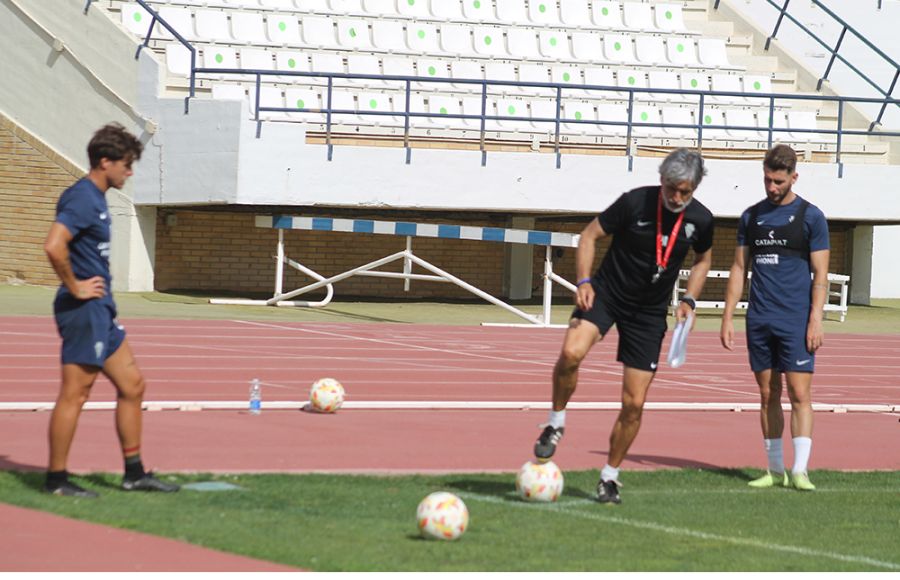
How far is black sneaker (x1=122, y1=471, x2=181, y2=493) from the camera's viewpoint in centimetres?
791

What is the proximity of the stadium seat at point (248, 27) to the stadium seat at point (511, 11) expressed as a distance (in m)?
5.19

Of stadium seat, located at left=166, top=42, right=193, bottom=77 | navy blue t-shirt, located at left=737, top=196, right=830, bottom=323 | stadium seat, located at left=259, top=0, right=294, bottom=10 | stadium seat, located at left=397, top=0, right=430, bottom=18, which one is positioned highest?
stadium seat, located at left=397, top=0, right=430, bottom=18

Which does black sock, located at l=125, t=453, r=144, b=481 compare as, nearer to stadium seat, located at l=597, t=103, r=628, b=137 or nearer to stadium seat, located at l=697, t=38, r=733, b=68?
stadium seat, located at l=597, t=103, r=628, b=137

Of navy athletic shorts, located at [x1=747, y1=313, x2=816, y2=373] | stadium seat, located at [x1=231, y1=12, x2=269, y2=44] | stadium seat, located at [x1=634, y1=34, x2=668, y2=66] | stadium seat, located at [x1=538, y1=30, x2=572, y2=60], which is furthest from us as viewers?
stadium seat, located at [x1=634, y1=34, x2=668, y2=66]

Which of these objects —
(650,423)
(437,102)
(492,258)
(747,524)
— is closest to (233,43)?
(437,102)

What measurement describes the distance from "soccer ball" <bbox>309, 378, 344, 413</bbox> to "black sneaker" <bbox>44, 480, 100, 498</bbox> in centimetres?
386

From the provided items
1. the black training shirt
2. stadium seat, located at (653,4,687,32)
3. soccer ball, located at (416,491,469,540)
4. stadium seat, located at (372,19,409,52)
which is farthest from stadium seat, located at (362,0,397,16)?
soccer ball, located at (416,491,469,540)

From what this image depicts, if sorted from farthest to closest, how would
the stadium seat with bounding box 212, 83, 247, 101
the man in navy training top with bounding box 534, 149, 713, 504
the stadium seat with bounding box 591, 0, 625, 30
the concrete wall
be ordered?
1. the stadium seat with bounding box 591, 0, 625, 30
2. the stadium seat with bounding box 212, 83, 247, 101
3. the concrete wall
4. the man in navy training top with bounding box 534, 149, 713, 504

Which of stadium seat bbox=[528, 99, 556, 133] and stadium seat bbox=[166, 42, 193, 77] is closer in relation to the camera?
stadium seat bbox=[166, 42, 193, 77]

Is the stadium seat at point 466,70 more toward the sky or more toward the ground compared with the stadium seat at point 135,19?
more toward the ground

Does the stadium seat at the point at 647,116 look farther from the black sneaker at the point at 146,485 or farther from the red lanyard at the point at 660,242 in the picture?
the black sneaker at the point at 146,485

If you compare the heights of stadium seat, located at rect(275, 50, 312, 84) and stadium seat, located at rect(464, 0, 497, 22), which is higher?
stadium seat, located at rect(464, 0, 497, 22)

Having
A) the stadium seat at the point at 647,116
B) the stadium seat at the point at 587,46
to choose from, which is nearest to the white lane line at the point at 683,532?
the stadium seat at the point at 647,116

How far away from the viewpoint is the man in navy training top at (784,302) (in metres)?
9.35
